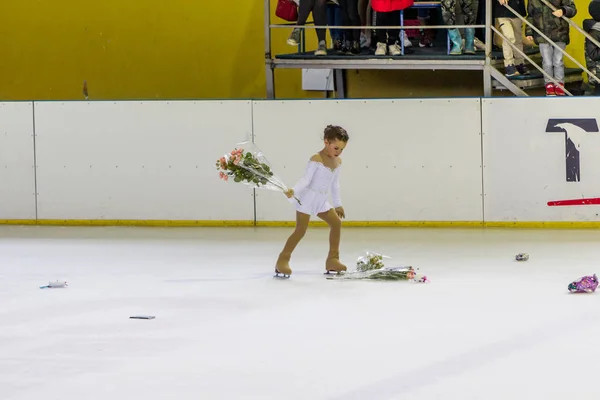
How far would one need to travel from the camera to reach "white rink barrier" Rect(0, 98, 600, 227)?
12766 mm

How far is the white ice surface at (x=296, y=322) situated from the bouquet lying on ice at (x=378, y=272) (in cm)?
19

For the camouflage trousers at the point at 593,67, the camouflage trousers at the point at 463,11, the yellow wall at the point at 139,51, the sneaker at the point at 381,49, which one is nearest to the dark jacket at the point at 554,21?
the camouflage trousers at the point at 593,67

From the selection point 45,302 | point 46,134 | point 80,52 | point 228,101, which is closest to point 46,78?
point 80,52

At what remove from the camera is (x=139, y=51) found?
1795cm

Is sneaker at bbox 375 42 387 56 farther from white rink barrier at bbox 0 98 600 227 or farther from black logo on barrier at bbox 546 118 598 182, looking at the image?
black logo on barrier at bbox 546 118 598 182

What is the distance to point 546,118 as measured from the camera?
12734 millimetres

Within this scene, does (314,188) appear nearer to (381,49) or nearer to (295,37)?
(381,49)

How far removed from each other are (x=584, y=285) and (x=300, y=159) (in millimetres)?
4739

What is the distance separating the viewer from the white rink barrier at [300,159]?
41.9 feet

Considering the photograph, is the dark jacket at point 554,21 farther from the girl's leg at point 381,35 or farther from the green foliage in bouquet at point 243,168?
the green foliage in bouquet at point 243,168

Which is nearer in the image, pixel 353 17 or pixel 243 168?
pixel 243 168

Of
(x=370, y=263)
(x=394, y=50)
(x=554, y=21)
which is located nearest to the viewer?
(x=370, y=263)

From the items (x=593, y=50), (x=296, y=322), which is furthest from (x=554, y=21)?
(x=296, y=322)

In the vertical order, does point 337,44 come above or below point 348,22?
below
